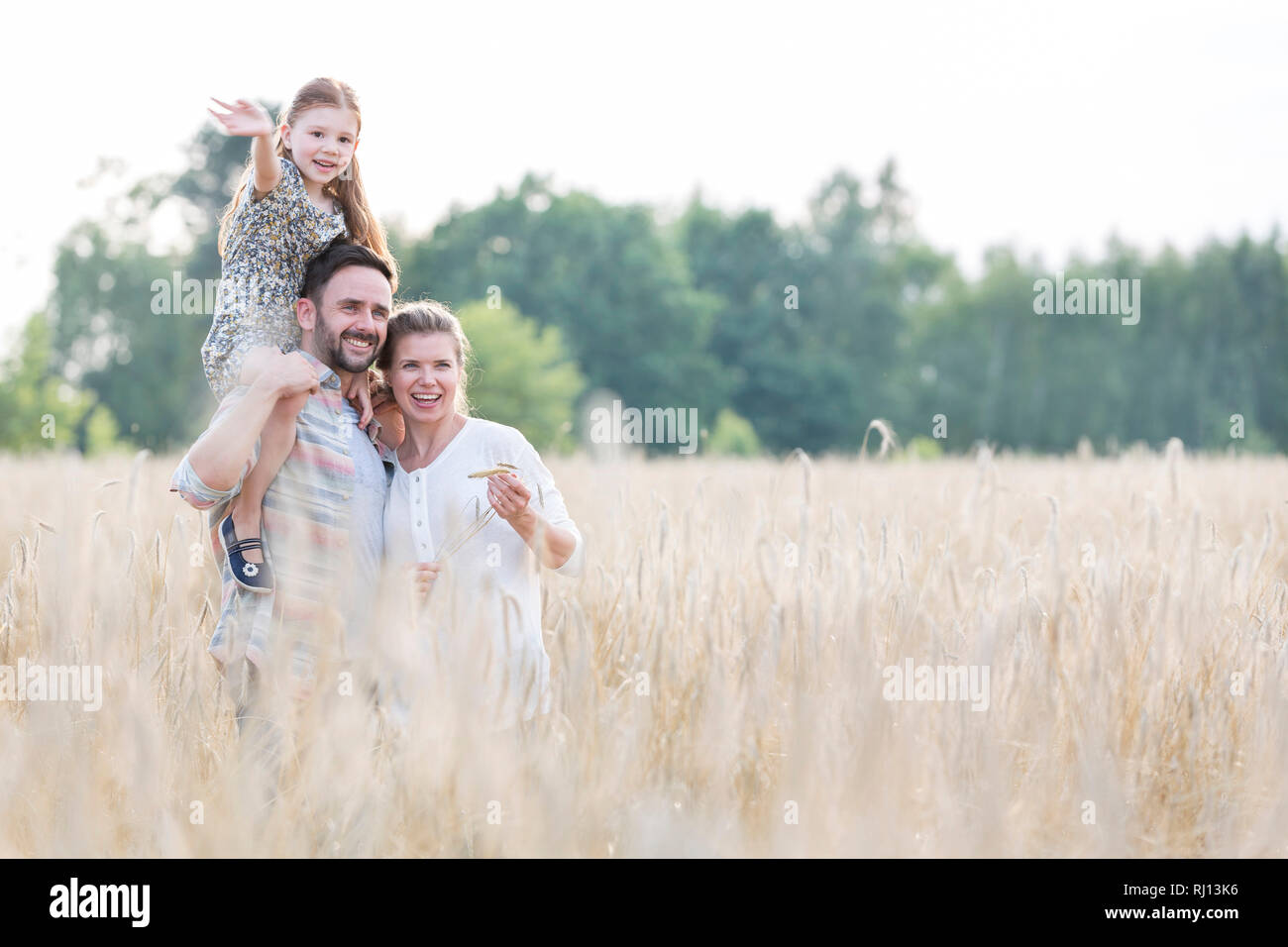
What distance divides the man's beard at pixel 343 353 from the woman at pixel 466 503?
6 centimetres

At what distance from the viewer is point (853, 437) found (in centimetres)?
4038

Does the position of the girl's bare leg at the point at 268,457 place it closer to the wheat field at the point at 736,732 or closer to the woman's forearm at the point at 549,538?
the wheat field at the point at 736,732

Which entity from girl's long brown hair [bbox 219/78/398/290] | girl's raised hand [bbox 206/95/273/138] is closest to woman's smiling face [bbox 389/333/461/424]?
girl's long brown hair [bbox 219/78/398/290]

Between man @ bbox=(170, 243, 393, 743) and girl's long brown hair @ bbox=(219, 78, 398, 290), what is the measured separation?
21cm

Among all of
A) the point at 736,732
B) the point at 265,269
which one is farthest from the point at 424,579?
the point at 265,269

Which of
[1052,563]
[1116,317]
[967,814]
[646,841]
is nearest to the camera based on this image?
[646,841]

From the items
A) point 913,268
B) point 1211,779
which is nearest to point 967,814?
point 1211,779

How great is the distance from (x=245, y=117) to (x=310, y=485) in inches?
36.5

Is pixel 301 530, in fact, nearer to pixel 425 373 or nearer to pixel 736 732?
pixel 425 373

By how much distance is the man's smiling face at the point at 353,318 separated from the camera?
260 cm

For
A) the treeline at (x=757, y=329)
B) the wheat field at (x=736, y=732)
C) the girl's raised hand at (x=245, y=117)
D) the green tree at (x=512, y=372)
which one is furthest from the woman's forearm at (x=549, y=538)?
the treeline at (x=757, y=329)

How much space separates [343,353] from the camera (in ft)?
8.55
